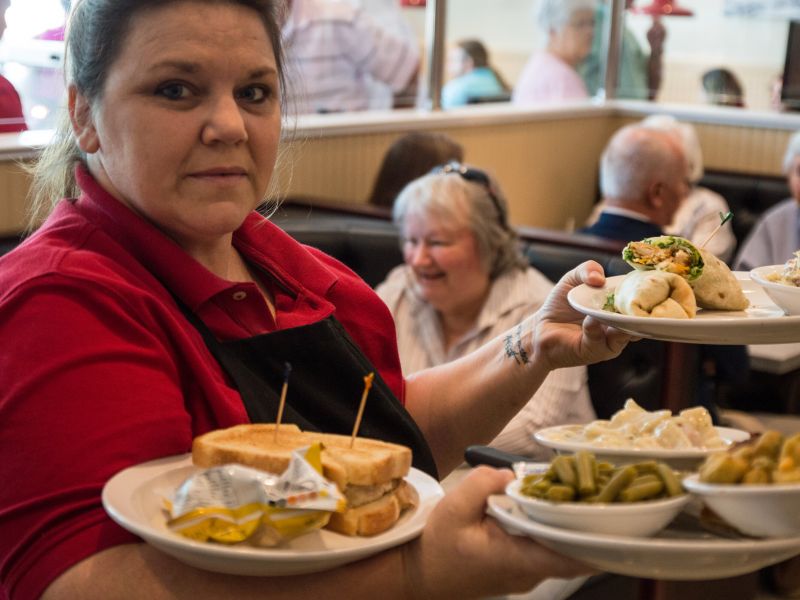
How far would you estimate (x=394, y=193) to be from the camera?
4203 millimetres

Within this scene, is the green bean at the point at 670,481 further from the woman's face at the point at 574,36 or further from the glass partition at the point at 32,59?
the woman's face at the point at 574,36

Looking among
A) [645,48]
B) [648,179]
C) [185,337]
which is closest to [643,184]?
[648,179]

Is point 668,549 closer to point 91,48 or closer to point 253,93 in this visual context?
point 253,93

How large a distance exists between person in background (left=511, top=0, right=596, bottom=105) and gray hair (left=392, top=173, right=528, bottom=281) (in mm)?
2974

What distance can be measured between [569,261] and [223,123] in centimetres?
216

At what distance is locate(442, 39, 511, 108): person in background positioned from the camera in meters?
5.45

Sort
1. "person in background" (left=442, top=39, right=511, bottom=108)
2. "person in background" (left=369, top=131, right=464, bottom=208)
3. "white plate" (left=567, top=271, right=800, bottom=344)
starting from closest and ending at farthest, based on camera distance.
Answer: "white plate" (left=567, top=271, right=800, bottom=344) < "person in background" (left=369, top=131, right=464, bottom=208) < "person in background" (left=442, top=39, right=511, bottom=108)


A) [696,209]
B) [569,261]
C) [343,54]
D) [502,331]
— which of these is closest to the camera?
[502,331]

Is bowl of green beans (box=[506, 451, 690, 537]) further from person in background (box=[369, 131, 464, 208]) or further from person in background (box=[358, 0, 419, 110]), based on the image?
person in background (box=[358, 0, 419, 110])

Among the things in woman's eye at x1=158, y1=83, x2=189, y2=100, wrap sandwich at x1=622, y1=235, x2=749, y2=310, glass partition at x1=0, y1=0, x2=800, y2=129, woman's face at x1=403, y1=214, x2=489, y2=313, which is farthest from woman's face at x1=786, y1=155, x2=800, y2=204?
woman's eye at x1=158, y1=83, x2=189, y2=100

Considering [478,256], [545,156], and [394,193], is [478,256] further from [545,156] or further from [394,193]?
[545,156]

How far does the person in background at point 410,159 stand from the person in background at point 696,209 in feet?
3.50

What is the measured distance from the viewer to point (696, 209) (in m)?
5.24

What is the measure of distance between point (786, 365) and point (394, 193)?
4.97ft
